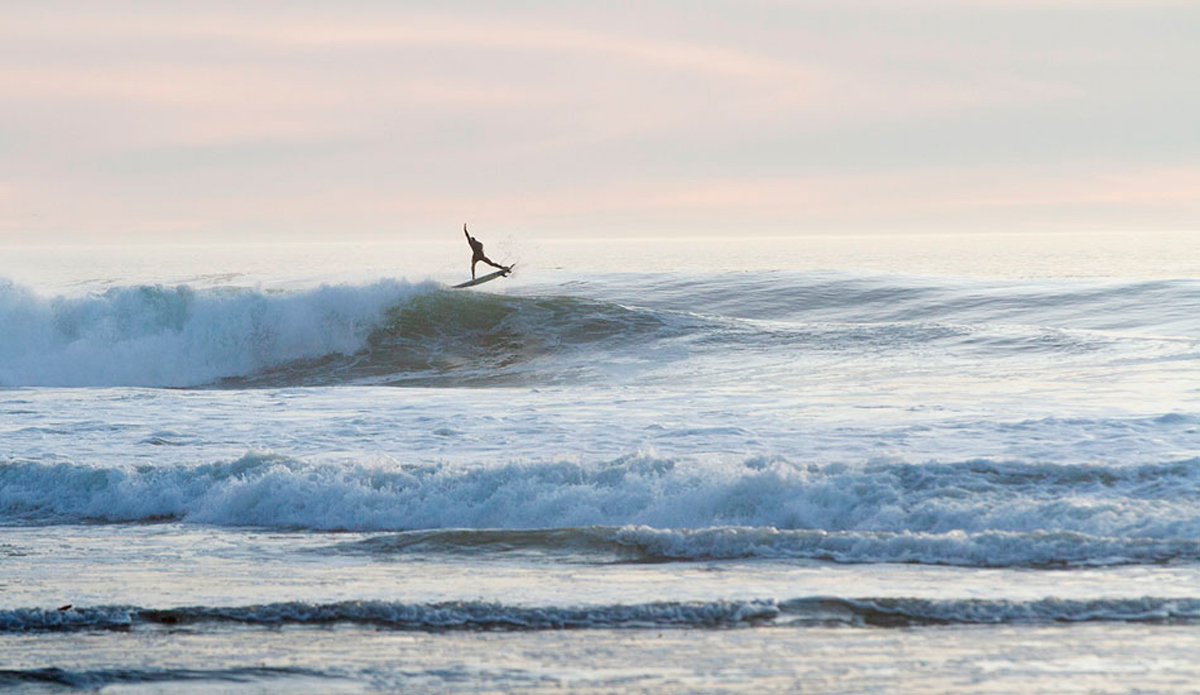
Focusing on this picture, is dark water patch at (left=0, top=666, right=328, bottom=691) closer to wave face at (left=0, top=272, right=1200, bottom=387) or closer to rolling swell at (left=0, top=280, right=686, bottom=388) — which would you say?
wave face at (left=0, top=272, right=1200, bottom=387)

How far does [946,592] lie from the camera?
22.7 ft

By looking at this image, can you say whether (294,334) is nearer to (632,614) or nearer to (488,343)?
(488,343)

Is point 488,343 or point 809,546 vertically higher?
point 488,343

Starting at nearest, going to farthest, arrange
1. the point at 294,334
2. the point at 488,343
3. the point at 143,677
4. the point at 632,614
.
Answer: the point at 143,677 < the point at 632,614 < the point at 488,343 < the point at 294,334

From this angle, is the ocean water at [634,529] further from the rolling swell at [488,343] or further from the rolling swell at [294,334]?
the rolling swell at [294,334]

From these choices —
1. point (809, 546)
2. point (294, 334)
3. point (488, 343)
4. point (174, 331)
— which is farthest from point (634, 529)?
point (174, 331)

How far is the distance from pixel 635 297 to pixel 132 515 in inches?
875

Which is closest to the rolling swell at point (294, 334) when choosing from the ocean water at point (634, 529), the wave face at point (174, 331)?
the wave face at point (174, 331)

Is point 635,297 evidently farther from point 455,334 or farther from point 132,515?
point 132,515

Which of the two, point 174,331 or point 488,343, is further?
point 174,331

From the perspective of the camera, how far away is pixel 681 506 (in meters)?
9.48

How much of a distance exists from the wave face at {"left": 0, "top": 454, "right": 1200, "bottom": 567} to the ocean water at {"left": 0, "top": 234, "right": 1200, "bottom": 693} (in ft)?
0.10

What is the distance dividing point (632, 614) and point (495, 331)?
19088 millimetres

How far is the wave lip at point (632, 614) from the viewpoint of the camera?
6406 mm
